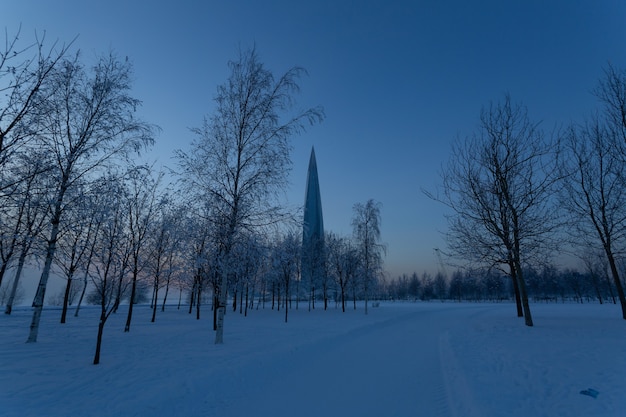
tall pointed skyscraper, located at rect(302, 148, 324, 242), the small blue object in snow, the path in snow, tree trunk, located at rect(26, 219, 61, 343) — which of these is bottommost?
the path in snow

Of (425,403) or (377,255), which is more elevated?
(377,255)

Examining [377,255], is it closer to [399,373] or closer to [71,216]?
[399,373]

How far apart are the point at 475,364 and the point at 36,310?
15889 millimetres

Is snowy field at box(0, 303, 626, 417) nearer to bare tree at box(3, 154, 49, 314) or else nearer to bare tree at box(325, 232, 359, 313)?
bare tree at box(3, 154, 49, 314)

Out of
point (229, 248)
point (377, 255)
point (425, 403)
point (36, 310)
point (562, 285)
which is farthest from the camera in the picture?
point (562, 285)

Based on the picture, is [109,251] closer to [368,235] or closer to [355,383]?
[355,383]

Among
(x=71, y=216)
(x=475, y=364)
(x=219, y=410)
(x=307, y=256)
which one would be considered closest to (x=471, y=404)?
(x=475, y=364)

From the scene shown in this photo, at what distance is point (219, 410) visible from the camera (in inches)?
216

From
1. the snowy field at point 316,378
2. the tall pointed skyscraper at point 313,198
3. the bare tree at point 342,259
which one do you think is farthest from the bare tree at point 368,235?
the tall pointed skyscraper at point 313,198

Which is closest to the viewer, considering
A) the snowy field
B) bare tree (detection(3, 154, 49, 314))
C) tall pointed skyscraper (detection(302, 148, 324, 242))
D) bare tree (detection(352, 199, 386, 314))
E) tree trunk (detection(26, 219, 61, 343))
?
the snowy field

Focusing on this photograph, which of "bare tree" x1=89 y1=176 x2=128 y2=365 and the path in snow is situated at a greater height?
"bare tree" x1=89 y1=176 x2=128 y2=365

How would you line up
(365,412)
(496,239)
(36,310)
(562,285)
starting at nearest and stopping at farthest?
(365,412), (36,310), (496,239), (562,285)

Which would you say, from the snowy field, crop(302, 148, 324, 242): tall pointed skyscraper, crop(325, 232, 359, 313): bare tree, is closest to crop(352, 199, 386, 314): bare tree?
crop(325, 232, 359, 313): bare tree

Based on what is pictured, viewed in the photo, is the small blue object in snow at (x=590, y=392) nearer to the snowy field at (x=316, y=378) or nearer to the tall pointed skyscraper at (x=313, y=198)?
the snowy field at (x=316, y=378)
